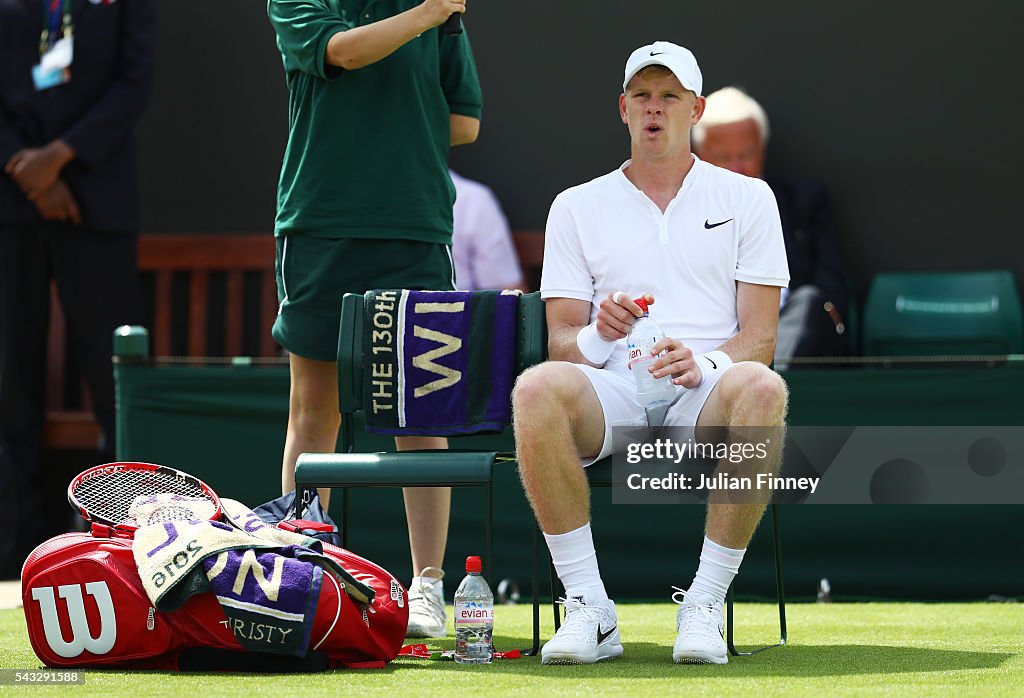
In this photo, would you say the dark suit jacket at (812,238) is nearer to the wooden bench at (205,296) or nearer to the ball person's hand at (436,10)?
the wooden bench at (205,296)

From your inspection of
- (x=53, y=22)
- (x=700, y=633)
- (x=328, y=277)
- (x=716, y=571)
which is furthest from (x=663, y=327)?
(x=53, y=22)

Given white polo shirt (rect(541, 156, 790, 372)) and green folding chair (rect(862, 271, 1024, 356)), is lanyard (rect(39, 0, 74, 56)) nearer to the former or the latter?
white polo shirt (rect(541, 156, 790, 372))

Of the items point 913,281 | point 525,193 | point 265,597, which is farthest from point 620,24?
point 265,597

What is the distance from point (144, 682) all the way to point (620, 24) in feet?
13.6

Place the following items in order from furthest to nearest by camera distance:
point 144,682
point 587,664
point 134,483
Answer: point 134,483, point 587,664, point 144,682

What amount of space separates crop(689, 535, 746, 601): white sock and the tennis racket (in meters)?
1.07

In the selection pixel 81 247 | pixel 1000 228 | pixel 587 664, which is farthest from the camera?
pixel 1000 228

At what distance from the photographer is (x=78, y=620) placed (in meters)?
3.30

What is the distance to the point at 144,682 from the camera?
123 inches

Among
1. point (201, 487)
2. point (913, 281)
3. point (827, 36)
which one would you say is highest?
point (827, 36)

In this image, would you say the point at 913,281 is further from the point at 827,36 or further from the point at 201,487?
the point at 201,487

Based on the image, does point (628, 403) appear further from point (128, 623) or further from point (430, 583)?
point (128, 623)

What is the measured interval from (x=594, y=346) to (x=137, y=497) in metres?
1.10

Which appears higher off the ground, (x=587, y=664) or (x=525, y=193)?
(x=525, y=193)
